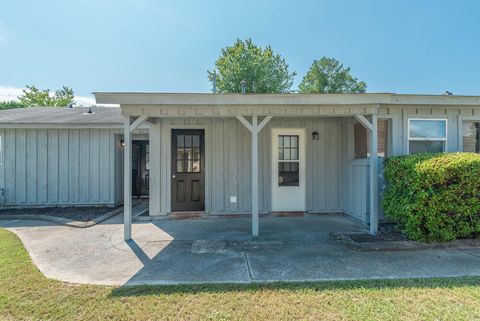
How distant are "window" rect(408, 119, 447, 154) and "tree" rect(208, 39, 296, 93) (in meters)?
21.6

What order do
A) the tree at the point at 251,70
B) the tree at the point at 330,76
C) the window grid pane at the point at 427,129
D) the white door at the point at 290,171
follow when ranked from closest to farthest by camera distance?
the window grid pane at the point at 427,129
the white door at the point at 290,171
the tree at the point at 251,70
the tree at the point at 330,76

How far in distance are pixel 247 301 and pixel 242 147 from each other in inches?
169

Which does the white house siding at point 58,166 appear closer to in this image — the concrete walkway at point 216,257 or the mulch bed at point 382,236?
the concrete walkway at point 216,257

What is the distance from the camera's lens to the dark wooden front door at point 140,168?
9336 millimetres

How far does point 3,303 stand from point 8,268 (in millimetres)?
1039

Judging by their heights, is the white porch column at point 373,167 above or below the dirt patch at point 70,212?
above

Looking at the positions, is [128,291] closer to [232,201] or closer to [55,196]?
[232,201]

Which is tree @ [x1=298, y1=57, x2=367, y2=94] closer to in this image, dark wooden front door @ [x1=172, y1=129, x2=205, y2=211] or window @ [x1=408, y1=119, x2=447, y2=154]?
window @ [x1=408, y1=119, x2=447, y2=154]

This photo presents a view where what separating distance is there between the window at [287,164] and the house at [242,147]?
26 mm

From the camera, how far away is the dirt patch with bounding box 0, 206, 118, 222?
6391mm

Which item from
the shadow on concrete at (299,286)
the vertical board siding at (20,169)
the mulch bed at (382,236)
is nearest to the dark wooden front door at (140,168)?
the vertical board siding at (20,169)

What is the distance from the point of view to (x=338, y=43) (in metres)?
23.9

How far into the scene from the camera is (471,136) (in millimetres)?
5828

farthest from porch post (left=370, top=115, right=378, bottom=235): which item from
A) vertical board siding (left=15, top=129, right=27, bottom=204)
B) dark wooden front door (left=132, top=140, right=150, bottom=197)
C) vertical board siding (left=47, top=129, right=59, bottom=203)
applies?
vertical board siding (left=15, top=129, right=27, bottom=204)
